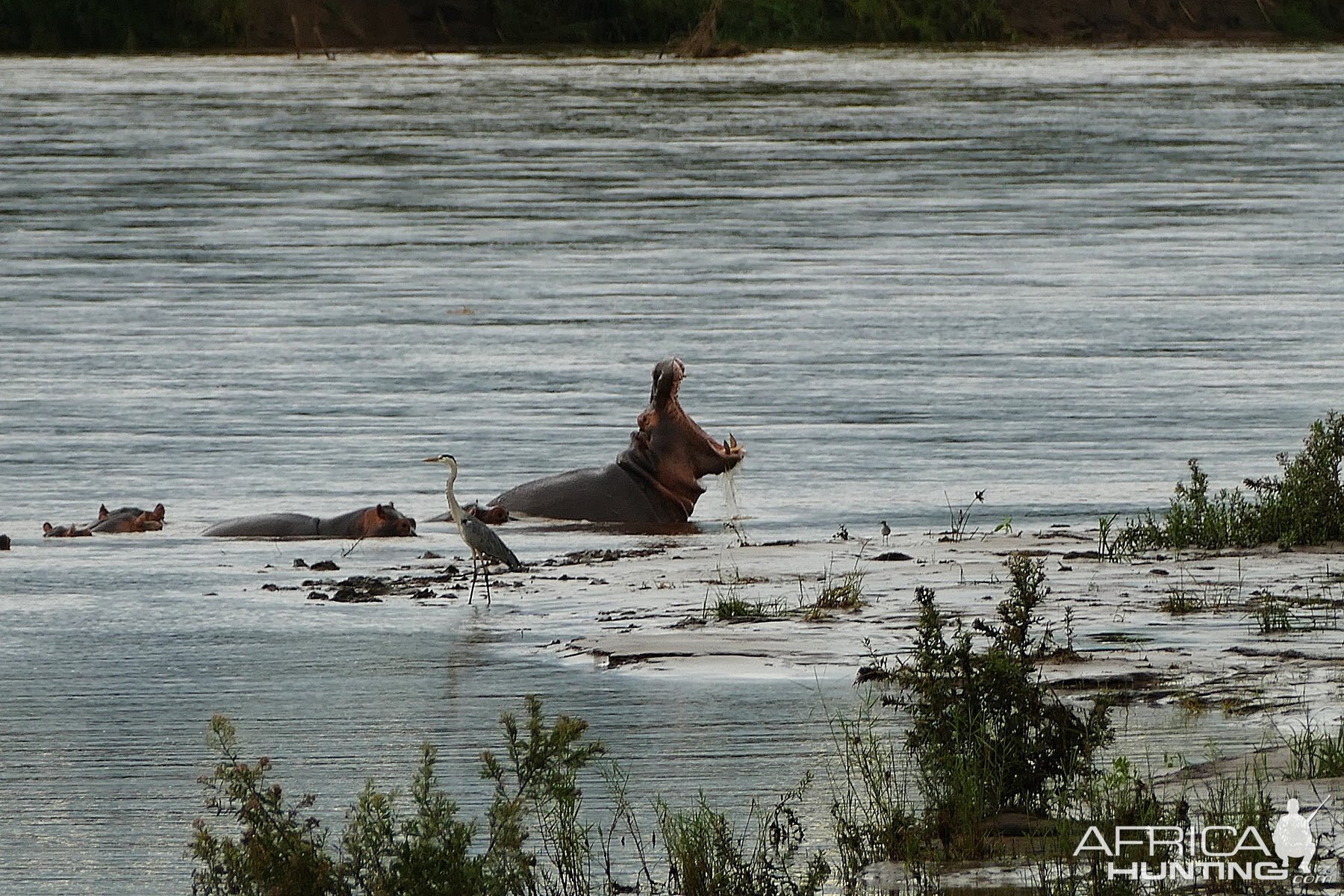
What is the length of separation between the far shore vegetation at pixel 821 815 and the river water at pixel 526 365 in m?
0.33

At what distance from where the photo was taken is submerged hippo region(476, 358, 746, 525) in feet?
38.9

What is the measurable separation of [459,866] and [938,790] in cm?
152

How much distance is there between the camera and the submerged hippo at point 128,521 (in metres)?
11.2

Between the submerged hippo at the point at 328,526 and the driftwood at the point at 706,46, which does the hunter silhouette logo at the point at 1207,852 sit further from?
the driftwood at the point at 706,46

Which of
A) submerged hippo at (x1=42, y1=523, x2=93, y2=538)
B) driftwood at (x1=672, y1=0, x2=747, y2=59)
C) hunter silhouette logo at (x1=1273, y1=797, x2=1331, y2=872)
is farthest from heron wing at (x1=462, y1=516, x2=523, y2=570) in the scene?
driftwood at (x1=672, y1=0, x2=747, y2=59)

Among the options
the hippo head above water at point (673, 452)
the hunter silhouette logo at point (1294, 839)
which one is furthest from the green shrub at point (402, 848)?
the hippo head above water at point (673, 452)

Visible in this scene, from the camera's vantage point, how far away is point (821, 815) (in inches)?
254

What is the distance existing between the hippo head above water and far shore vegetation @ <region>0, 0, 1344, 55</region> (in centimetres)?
6405

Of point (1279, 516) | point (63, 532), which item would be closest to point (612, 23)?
point (63, 532)

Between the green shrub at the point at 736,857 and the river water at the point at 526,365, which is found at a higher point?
the river water at the point at 526,365

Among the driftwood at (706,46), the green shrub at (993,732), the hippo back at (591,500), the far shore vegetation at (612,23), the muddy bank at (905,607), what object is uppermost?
the far shore vegetation at (612,23)

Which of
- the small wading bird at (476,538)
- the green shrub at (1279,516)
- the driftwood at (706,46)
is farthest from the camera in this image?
the driftwood at (706,46)

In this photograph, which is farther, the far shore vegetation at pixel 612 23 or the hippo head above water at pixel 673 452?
the far shore vegetation at pixel 612 23

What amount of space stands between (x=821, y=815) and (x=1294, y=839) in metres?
1.40
